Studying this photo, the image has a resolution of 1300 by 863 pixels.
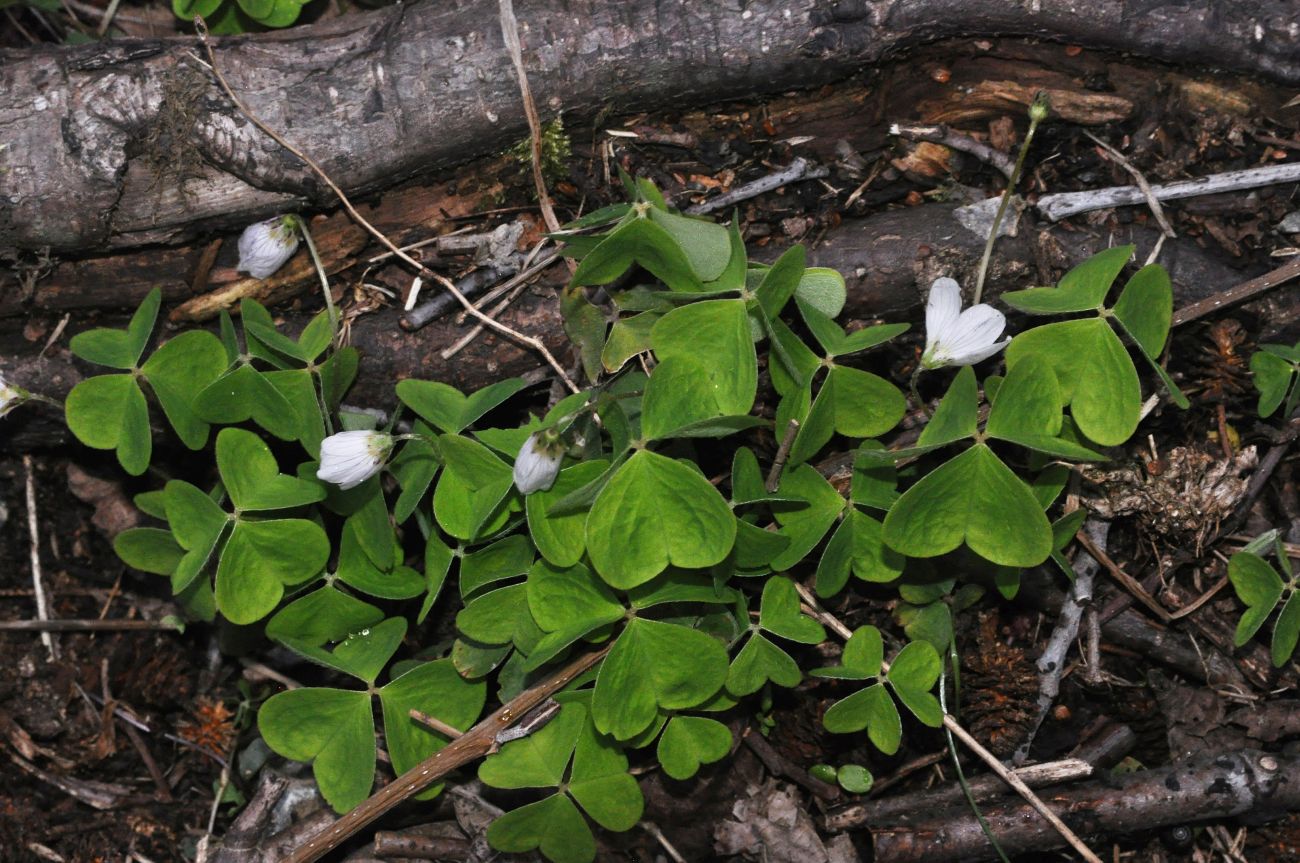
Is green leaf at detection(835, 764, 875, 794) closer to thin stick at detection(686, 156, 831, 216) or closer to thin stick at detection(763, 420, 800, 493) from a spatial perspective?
thin stick at detection(763, 420, 800, 493)

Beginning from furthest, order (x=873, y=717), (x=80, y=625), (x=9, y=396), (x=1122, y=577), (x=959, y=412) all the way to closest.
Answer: (x=80, y=625) < (x=9, y=396) < (x=1122, y=577) < (x=873, y=717) < (x=959, y=412)

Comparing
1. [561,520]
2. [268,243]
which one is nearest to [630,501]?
[561,520]

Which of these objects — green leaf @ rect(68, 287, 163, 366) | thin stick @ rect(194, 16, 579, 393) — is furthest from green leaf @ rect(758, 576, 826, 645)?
green leaf @ rect(68, 287, 163, 366)

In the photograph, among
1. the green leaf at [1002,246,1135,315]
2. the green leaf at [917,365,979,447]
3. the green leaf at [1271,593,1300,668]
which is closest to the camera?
the green leaf at [917,365,979,447]

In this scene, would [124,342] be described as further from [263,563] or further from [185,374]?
[263,563]

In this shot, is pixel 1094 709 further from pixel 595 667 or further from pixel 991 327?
pixel 595 667

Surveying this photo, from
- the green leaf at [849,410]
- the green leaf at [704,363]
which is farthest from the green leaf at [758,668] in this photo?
the green leaf at [704,363]
